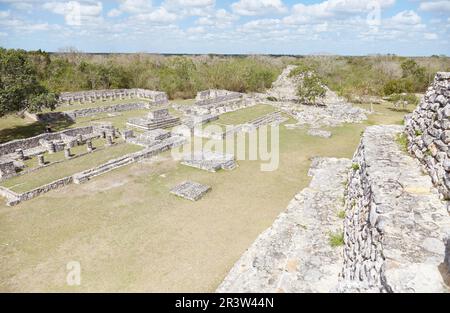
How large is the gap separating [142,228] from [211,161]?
6.11m

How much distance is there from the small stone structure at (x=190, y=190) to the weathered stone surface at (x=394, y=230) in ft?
20.2

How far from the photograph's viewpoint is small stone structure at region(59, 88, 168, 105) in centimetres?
3098

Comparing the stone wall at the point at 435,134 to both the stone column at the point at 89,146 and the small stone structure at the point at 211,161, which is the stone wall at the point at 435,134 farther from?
the stone column at the point at 89,146

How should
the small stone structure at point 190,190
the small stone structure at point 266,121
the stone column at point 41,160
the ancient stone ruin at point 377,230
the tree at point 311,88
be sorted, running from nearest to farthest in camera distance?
the ancient stone ruin at point 377,230 < the small stone structure at point 190,190 < the stone column at point 41,160 < the small stone structure at point 266,121 < the tree at point 311,88

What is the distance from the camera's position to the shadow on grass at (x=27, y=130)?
66.5 ft

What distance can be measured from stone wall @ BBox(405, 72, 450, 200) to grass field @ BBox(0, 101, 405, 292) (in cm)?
520

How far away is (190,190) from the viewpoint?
1221cm

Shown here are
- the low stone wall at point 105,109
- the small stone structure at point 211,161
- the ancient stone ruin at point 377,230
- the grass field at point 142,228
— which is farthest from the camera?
the low stone wall at point 105,109

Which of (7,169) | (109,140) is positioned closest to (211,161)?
(109,140)

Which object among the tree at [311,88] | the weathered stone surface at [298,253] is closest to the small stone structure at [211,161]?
the weathered stone surface at [298,253]

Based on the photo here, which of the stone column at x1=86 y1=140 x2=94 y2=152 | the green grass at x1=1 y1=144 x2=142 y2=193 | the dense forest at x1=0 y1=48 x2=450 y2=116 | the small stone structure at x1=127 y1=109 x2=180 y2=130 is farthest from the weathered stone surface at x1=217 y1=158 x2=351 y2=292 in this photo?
the dense forest at x1=0 y1=48 x2=450 y2=116

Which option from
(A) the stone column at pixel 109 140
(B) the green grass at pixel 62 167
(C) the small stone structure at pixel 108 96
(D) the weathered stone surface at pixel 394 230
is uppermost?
(C) the small stone structure at pixel 108 96

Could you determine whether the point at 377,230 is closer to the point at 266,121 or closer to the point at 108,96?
A: the point at 266,121

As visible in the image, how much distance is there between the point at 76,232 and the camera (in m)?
9.65
